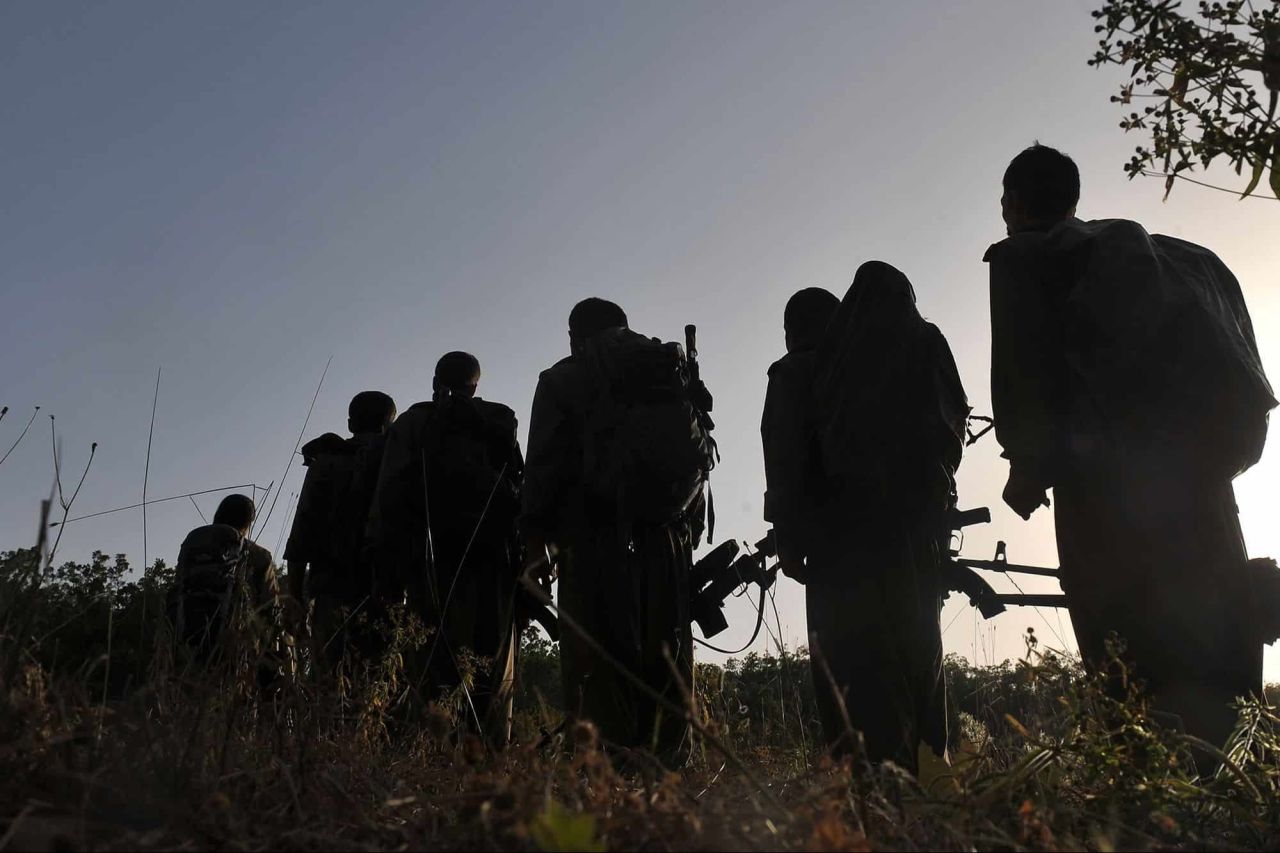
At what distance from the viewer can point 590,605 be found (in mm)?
5758

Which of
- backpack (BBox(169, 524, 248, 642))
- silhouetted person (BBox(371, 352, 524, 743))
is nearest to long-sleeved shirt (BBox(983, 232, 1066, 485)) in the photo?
silhouetted person (BBox(371, 352, 524, 743))

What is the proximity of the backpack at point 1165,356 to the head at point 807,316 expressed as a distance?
176 centimetres

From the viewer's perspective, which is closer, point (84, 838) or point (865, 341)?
point (84, 838)

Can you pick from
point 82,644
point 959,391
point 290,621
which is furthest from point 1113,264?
point 82,644

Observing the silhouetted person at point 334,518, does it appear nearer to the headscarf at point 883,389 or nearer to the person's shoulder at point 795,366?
the person's shoulder at point 795,366

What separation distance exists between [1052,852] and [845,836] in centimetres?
34

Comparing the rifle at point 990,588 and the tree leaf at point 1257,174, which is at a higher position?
the tree leaf at point 1257,174

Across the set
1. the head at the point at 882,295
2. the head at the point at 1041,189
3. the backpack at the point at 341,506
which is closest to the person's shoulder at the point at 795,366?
Answer: the head at the point at 882,295

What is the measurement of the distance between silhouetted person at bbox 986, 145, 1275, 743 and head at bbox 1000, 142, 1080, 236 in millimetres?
298

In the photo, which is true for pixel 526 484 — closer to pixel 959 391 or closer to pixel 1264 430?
pixel 959 391

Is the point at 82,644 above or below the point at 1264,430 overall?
above

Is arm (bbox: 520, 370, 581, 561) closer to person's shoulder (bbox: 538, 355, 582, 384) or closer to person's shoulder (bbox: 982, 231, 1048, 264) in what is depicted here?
person's shoulder (bbox: 538, 355, 582, 384)

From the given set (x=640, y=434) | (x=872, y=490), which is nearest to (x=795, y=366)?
(x=872, y=490)

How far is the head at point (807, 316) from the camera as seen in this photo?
525cm
